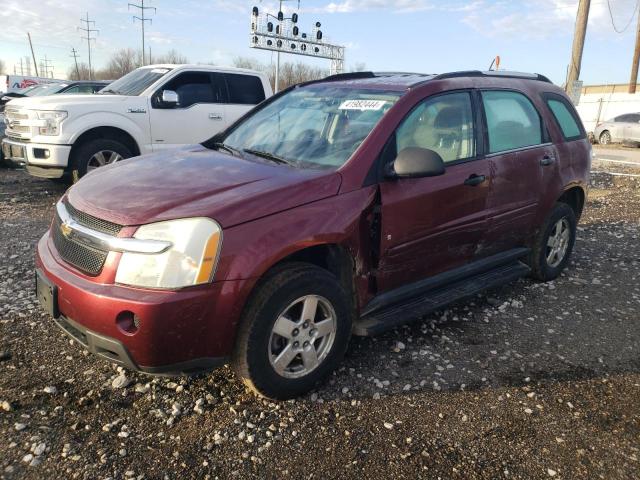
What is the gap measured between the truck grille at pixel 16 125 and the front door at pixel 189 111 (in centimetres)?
177

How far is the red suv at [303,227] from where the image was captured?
244 centimetres

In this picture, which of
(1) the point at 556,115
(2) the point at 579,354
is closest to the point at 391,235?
(2) the point at 579,354

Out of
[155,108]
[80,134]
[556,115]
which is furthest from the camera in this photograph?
[155,108]

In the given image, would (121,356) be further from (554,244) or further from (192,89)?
(192,89)

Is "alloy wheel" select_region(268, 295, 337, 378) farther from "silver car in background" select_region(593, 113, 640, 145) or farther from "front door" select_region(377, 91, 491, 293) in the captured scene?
"silver car in background" select_region(593, 113, 640, 145)

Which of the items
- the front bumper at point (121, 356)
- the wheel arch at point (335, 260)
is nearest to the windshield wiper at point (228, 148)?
the wheel arch at point (335, 260)

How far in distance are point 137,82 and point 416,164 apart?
6641 mm

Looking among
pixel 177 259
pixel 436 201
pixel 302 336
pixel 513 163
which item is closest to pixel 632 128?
pixel 513 163

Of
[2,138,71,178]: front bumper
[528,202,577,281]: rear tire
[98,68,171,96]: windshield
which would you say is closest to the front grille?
[528,202,577,281]: rear tire

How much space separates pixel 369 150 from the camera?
3127mm

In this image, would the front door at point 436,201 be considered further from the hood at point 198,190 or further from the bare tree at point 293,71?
the bare tree at point 293,71

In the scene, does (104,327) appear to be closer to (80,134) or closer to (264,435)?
(264,435)

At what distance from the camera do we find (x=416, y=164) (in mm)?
3043

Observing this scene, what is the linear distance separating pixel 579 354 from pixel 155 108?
669 centimetres
